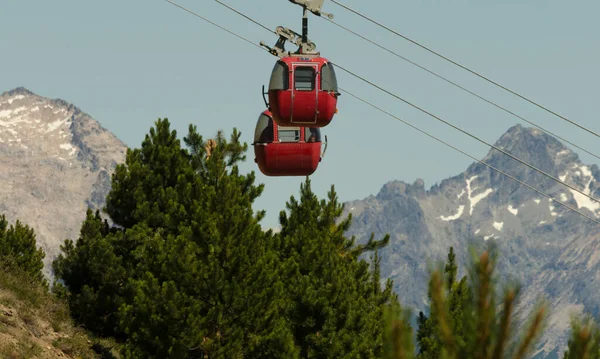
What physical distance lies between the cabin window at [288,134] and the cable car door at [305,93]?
168 inches

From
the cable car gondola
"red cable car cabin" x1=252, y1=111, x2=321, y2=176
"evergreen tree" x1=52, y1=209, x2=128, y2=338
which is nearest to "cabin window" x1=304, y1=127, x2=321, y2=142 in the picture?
"red cable car cabin" x1=252, y1=111, x2=321, y2=176

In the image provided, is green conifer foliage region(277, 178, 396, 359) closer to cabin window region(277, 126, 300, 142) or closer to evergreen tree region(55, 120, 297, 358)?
evergreen tree region(55, 120, 297, 358)

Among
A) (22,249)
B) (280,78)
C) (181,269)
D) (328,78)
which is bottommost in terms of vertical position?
(181,269)

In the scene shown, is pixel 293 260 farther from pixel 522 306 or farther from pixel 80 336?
pixel 522 306

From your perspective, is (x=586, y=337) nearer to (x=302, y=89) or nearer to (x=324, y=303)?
(x=302, y=89)

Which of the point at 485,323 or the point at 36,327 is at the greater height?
the point at 36,327

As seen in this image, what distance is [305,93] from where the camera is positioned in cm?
2997

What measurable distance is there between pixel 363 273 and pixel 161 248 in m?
19.9

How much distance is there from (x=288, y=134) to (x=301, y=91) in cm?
494

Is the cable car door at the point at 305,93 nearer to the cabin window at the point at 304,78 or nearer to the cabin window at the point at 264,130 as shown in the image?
the cabin window at the point at 304,78

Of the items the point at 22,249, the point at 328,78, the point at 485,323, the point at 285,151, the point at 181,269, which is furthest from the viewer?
the point at 22,249

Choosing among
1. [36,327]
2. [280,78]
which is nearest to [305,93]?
[280,78]

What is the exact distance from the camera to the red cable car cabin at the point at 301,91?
2981cm

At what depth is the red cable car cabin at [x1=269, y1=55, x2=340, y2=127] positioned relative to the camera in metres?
29.8
